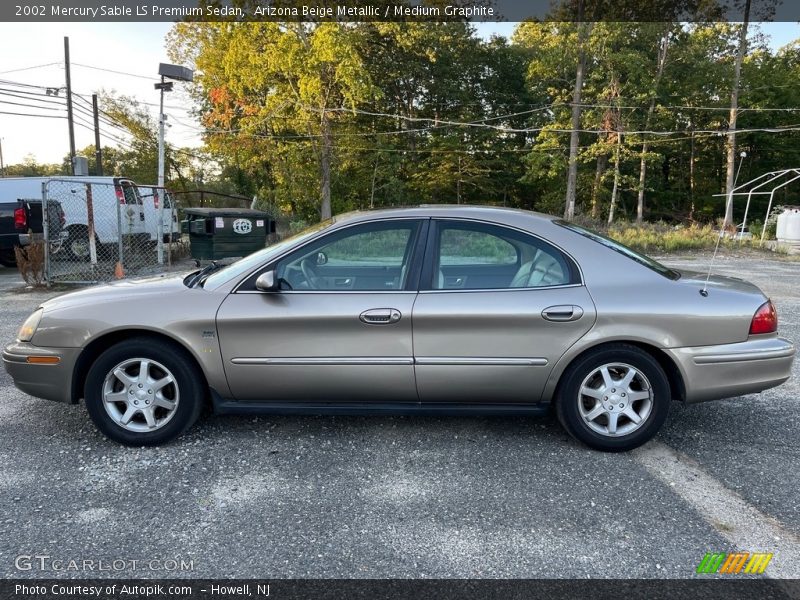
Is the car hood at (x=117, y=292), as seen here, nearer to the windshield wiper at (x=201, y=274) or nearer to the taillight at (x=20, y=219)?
the windshield wiper at (x=201, y=274)

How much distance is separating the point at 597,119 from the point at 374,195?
13.1 metres

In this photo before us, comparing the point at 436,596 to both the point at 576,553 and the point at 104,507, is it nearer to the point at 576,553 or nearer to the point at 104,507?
the point at 576,553

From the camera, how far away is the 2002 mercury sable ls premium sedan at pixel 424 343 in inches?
125

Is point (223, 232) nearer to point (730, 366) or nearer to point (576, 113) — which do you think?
point (730, 366)

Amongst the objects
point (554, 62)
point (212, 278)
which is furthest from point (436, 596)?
point (554, 62)

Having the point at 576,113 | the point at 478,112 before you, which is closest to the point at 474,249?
the point at 576,113

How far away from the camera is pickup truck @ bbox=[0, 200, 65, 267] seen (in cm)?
1191

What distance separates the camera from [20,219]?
476 inches

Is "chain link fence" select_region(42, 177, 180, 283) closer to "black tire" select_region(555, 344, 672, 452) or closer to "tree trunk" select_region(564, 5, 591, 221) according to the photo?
"black tire" select_region(555, 344, 672, 452)

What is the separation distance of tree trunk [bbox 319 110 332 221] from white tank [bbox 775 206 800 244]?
19033mm

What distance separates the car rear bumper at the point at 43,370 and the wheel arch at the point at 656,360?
2.90m

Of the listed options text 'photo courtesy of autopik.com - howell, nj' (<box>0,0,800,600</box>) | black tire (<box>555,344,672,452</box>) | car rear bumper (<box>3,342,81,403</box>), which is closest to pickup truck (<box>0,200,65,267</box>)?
text 'photo courtesy of autopik.com - howell, nj' (<box>0,0,800,600</box>)

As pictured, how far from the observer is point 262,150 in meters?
27.0

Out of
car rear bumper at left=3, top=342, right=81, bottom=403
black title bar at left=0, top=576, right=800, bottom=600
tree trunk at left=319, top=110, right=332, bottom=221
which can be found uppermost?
tree trunk at left=319, top=110, right=332, bottom=221
